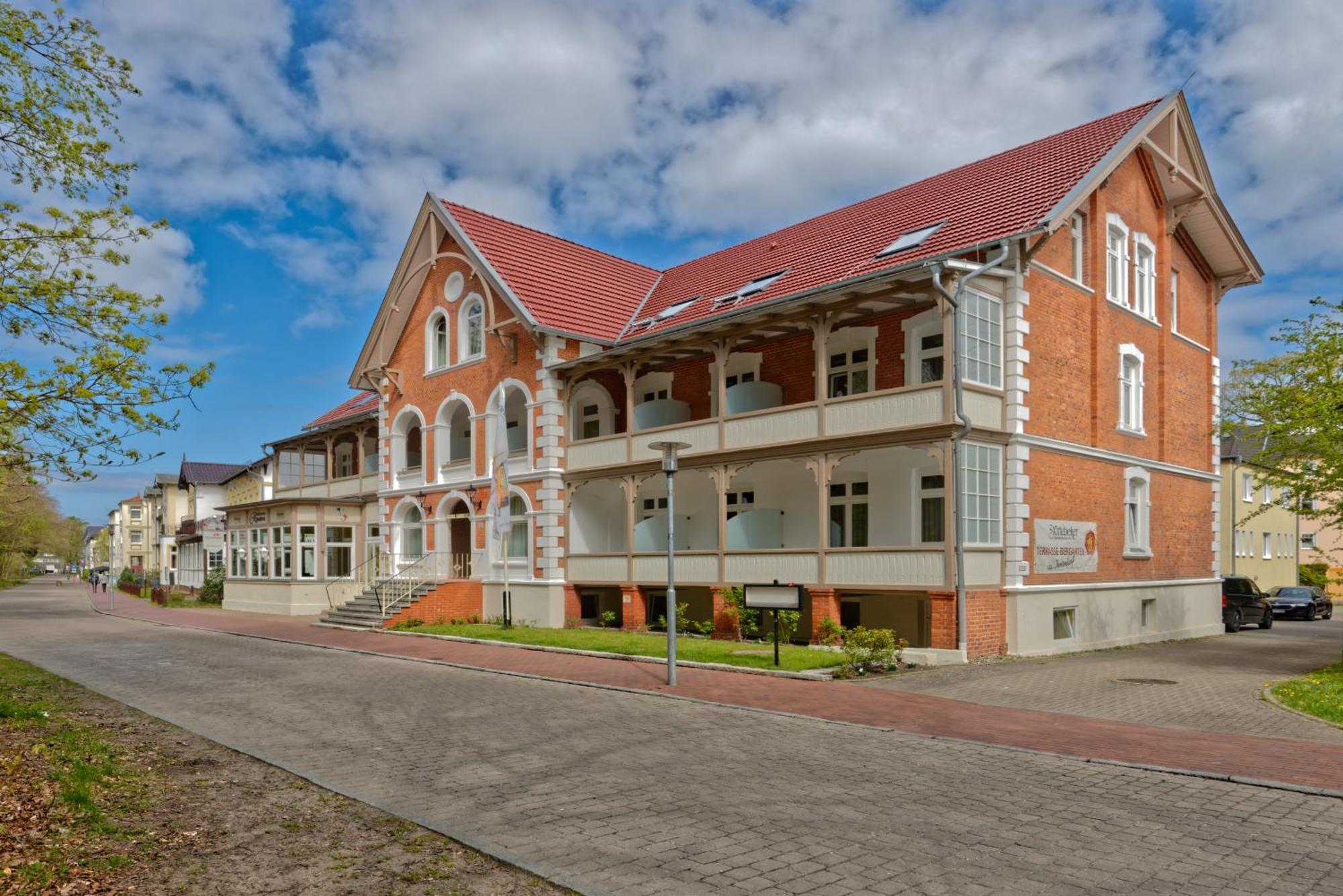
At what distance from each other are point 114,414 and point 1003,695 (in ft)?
36.5

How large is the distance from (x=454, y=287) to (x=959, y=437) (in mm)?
17279

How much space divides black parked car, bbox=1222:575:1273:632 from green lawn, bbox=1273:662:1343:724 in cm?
1367

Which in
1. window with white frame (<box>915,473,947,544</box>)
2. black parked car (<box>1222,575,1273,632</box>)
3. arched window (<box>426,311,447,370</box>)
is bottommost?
black parked car (<box>1222,575,1273,632</box>)

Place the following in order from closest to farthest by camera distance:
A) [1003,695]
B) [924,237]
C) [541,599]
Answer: [1003,695], [924,237], [541,599]

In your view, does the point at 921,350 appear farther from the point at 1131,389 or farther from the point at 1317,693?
the point at 1317,693

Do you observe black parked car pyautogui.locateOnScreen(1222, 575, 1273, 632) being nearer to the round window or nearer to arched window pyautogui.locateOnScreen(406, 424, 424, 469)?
the round window

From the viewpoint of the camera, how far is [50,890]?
17.3 feet

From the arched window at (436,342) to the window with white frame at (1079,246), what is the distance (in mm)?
18226

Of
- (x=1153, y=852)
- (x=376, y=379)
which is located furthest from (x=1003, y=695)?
(x=376, y=379)

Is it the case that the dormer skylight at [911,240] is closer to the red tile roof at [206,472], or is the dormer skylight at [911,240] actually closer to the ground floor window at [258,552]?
the ground floor window at [258,552]

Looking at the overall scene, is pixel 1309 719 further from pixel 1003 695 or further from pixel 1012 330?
pixel 1012 330

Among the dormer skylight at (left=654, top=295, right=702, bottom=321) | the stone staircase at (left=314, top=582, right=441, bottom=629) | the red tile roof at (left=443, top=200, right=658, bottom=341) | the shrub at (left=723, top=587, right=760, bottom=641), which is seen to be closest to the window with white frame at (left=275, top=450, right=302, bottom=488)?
the stone staircase at (left=314, top=582, right=441, bottom=629)

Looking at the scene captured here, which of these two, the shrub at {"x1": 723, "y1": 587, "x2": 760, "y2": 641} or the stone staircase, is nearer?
the shrub at {"x1": 723, "y1": 587, "x2": 760, "y2": 641}

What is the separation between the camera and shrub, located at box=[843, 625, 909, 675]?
50.4 ft
